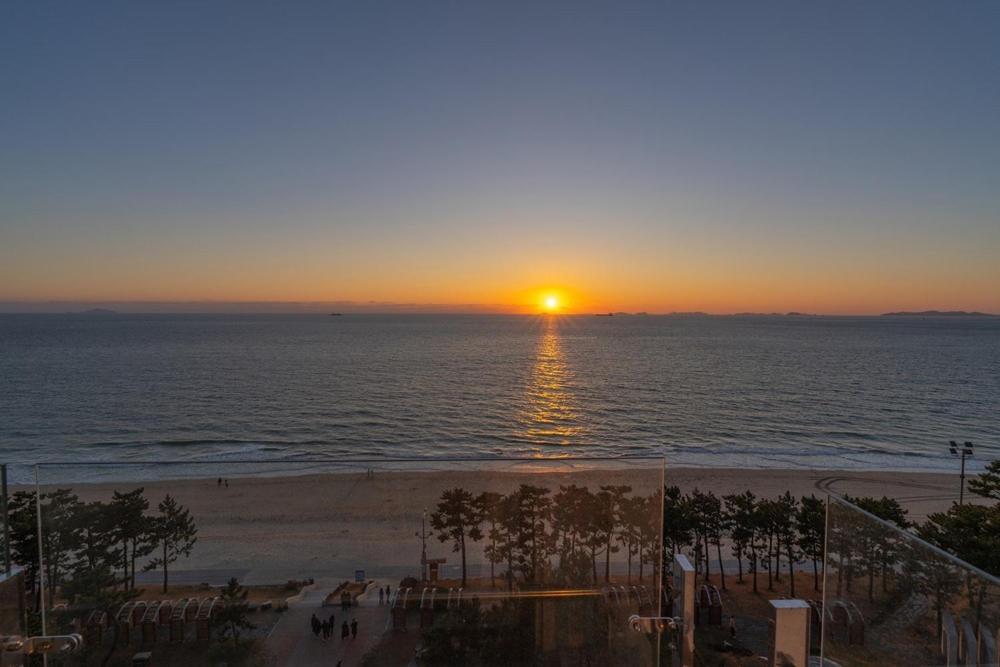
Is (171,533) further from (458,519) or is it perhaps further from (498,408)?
(498,408)

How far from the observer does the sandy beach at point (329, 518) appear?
2.59 m

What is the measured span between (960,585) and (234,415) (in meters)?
30.8

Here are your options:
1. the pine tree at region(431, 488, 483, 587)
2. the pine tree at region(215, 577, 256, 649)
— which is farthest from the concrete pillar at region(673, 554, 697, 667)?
the pine tree at region(215, 577, 256, 649)

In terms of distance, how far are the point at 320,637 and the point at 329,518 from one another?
0.52 meters

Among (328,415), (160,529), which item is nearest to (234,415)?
(328,415)

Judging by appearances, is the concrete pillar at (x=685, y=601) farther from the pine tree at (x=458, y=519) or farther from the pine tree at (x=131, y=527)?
Result: the pine tree at (x=131, y=527)

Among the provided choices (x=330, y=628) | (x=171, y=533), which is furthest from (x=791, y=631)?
(x=171, y=533)

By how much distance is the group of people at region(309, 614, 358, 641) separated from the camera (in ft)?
8.48

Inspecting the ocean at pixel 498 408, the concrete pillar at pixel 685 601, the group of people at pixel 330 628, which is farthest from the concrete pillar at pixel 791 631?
the ocean at pixel 498 408

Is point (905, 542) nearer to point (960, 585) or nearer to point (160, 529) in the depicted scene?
point (960, 585)

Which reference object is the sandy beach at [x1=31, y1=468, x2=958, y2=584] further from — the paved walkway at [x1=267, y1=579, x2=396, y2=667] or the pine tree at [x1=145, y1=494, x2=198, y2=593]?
the paved walkway at [x1=267, y1=579, x2=396, y2=667]

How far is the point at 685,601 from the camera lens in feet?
8.45

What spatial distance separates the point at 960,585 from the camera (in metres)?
1.59

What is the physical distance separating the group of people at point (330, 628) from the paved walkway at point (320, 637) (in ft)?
0.04
